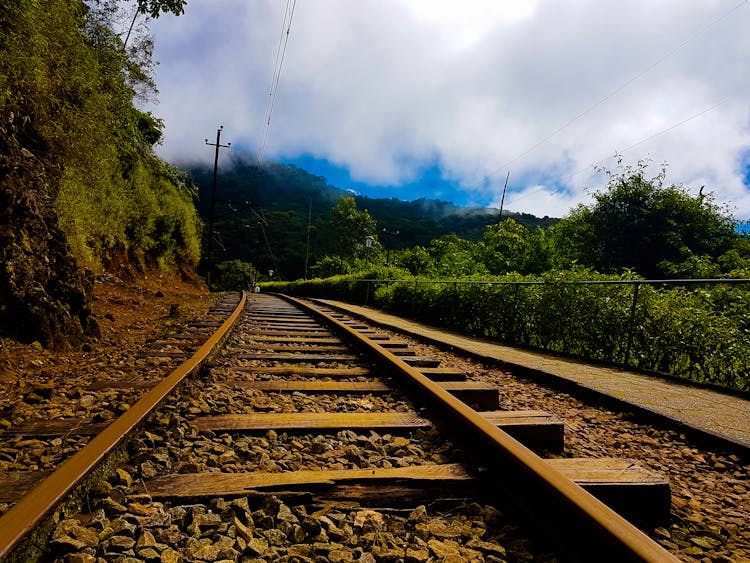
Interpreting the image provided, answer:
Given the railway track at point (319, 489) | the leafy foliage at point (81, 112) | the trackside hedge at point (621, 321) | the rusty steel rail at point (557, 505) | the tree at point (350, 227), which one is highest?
the tree at point (350, 227)

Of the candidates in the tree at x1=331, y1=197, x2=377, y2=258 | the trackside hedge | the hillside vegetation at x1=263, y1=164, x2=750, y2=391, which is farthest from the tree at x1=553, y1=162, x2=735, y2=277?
the tree at x1=331, y1=197, x2=377, y2=258

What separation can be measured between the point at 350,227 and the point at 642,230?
112ft

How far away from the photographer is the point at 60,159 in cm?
646

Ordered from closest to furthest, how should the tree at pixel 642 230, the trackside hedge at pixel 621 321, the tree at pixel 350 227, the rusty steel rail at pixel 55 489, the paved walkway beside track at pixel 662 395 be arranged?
1. the rusty steel rail at pixel 55 489
2. the paved walkway beside track at pixel 662 395
3. the trackside hedge at pixel 621 321
4. the tree at pixel 642 230
5. the tree at pixel 350 227

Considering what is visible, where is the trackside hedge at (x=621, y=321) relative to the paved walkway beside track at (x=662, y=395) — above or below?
above

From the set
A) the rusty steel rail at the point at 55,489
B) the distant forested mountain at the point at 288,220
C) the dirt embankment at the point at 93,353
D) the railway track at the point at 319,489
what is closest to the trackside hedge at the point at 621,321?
the railway track at the point at 319,489

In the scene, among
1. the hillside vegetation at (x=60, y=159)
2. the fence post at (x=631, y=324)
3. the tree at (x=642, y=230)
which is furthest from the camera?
the tree at (x=642, y=230)

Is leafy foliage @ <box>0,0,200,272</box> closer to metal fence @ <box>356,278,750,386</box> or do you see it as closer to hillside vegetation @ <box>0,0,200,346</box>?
hillside vegetation @ <box>0,0,200,346</box>

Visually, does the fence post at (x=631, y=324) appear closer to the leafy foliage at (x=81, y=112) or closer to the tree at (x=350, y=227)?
the leafy foliage at (x=81, y=112)

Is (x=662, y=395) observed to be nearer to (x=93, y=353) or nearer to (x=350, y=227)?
(x=93, y=353)

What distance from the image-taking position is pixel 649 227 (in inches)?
926

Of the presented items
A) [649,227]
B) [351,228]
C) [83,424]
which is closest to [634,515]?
[83,424]

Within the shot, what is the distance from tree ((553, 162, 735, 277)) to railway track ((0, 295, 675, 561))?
2249 cm

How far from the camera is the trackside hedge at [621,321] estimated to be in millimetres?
4488
